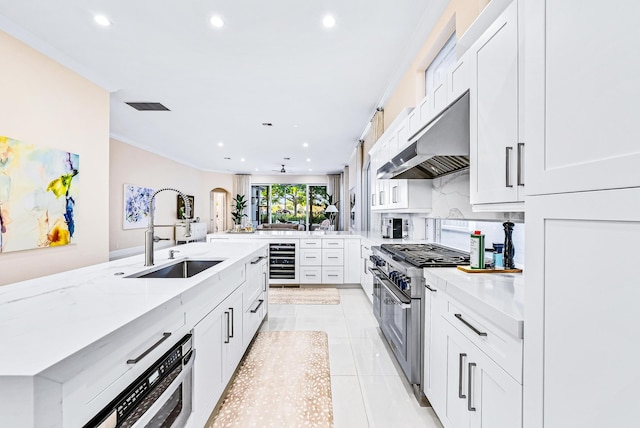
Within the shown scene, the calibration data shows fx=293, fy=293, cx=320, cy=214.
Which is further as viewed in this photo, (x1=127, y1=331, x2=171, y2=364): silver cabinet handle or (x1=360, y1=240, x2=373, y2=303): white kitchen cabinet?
(x1=360, y1=240, x2=373, y2=303): white kitchen cabinet

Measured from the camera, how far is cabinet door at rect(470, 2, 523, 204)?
1.27 m

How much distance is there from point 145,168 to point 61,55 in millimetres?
4971

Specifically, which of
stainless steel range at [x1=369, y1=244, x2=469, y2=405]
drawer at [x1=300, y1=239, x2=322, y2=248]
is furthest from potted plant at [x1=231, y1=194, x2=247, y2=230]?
stainless steel range at [x1=369, y1=244, x2=469, y2=405]

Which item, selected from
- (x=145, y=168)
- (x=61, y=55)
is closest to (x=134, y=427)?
(x=61, y=55)

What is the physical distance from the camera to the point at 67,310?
107 cm

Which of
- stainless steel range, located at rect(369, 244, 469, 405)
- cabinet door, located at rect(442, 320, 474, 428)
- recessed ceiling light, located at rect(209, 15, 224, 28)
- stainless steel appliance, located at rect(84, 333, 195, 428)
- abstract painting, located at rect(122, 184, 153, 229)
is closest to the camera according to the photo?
stainless steel appliance, located at rect(84, 333, 195, 428)

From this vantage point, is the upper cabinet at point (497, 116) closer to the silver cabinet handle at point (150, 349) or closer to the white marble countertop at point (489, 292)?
the white marble countertop at point (489, 292)

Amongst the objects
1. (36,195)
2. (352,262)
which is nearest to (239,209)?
(352,262)

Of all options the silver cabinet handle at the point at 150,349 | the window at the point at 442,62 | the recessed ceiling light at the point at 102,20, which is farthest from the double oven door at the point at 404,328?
Answer: the recessed ceiling light at the point at 102,20

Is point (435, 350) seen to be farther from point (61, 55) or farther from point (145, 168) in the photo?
point (145, 168)

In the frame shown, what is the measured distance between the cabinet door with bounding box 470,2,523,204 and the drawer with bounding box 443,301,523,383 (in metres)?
0.55

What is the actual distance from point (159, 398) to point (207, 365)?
0.51 meters

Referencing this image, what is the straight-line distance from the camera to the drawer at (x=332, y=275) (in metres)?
4.95

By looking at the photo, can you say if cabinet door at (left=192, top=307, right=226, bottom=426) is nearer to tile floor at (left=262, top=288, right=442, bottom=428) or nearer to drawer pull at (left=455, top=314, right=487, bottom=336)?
tile floor at (left=262, top=288, right=442, bottom=428)
